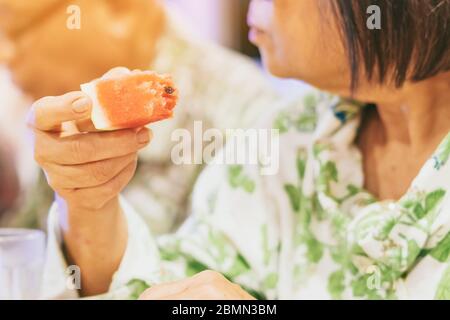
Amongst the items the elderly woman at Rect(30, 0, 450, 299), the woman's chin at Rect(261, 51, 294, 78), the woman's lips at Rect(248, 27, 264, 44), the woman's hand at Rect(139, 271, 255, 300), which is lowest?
the woman's hand at Rect(139, 271, 255, 300)

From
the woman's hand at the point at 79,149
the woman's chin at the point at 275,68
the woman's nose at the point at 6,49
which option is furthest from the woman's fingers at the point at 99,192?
the woman's nose at the point at 6,49

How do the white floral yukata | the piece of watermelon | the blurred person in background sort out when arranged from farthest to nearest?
the blurred person in background → the white floral yukata → the piece of watermelon

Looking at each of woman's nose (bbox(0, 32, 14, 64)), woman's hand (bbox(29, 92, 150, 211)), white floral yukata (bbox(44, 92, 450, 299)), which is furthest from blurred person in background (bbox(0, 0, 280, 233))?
woman's hand (bbox(29, 92, 150, 211))

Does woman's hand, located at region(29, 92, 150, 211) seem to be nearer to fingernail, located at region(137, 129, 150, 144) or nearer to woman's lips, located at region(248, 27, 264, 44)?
fingernail, located at region(137, 129, 150, 144)

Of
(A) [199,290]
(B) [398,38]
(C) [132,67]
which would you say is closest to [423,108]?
(B) [398,38]

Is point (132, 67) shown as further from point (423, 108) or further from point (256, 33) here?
point (423, 108)

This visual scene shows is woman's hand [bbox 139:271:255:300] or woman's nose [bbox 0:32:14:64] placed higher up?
woman's nose [bbox 0:32:14:64]

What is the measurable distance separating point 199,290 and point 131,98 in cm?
18

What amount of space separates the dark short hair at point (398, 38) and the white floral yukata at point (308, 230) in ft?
0.26

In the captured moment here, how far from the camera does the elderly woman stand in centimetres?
61

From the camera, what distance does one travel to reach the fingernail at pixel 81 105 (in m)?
0.53

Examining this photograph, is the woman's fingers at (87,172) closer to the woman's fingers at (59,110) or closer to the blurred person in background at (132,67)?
the woman's fingers at (59,110)

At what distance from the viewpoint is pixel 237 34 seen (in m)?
0.96

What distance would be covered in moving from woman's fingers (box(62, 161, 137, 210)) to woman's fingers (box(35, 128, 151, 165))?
4 cm
